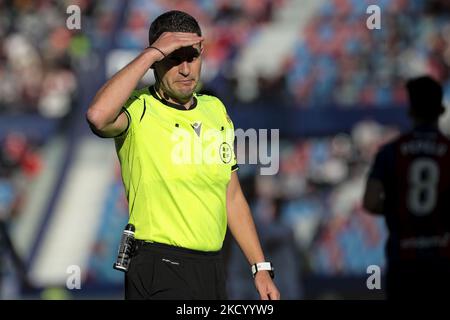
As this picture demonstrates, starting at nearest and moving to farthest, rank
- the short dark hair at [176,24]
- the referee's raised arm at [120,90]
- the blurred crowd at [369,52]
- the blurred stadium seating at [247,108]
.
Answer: the referee's raised arm at [120,90], the short dark hair at [176,24], the blurred stadium seating at [247,108], the blurred crowd at [369,52]

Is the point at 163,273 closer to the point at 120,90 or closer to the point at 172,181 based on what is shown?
the point at 172,181

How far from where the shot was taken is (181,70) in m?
4.57

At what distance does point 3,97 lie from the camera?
13.2m

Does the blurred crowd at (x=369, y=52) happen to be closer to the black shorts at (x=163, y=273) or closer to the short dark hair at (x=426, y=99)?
the short dark hair at (x=426, y=99)

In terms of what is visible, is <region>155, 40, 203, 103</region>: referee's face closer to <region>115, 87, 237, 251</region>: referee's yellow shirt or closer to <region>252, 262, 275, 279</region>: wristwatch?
<region>115, 87, 237, 251</region>: referee's yellow shirt

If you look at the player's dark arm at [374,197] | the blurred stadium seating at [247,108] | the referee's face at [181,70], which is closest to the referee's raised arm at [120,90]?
the referee's face at [181,70]

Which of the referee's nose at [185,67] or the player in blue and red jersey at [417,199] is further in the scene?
the player in blue and red jersey at [417,199]

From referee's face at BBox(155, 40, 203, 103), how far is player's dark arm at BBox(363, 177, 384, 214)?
110 cm

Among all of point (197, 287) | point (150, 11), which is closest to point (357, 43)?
point (150, 11)

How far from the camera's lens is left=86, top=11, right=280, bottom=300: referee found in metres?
4.50

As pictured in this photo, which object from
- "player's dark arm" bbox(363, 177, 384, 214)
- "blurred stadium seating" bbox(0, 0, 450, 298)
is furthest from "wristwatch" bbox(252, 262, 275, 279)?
"blurred stadium seating" bbox(0, 0, 450, 298)

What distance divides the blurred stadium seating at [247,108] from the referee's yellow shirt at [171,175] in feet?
24.2

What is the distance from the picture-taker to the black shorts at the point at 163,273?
177 inches

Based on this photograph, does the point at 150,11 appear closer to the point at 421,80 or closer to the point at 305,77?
the point at 305,77
